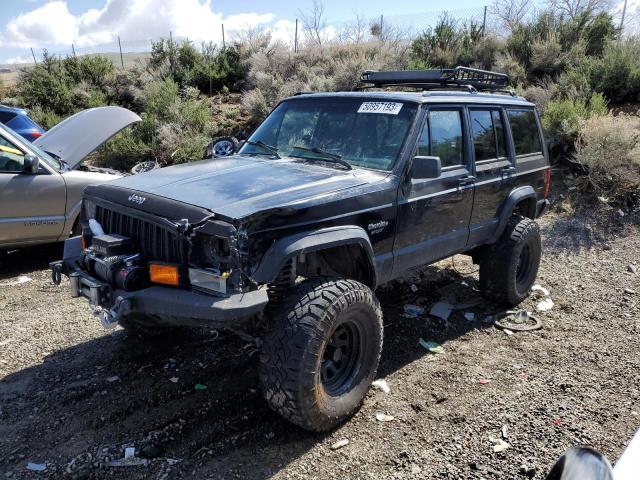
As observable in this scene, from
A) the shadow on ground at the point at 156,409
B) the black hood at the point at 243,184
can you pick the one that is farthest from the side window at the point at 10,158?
the black hood at the point at 243,184

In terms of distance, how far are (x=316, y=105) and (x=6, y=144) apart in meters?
3.64

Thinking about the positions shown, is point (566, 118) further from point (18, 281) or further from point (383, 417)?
point (18, 281)

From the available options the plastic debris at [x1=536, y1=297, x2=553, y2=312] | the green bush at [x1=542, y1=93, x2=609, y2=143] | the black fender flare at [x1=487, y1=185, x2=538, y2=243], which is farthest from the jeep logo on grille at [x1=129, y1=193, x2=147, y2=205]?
the green bush at [x1=542, y1=93, x2=609, y2=143]

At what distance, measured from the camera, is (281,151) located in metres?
4.30

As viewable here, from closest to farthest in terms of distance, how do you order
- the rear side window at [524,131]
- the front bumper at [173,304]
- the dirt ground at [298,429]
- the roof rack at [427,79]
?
A: the front bumper at [173,304] → the dirt ground at [298,429] → the roof rack at [427,79] → the rear side window at [524,131]

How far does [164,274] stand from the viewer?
3016mm

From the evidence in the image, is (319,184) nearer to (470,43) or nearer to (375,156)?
(375,156)

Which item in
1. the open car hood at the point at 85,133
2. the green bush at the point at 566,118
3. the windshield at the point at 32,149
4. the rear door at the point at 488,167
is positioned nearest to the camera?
the rear door at the point at 488,167

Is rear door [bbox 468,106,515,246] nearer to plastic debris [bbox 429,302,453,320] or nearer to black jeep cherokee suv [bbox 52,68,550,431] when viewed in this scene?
black jeep cherokee suv [bbox 52,68,550,431]

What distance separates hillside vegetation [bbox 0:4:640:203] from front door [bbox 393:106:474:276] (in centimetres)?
520

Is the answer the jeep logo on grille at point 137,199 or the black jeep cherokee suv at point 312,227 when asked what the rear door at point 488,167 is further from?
the jeep logo on grille at point 137,199

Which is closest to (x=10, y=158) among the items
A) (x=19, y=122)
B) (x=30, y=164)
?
(x=30, y=164)

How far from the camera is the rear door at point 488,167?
182 inches

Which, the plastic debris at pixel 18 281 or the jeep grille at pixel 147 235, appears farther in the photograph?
the plastic debris at pixel 18 281
